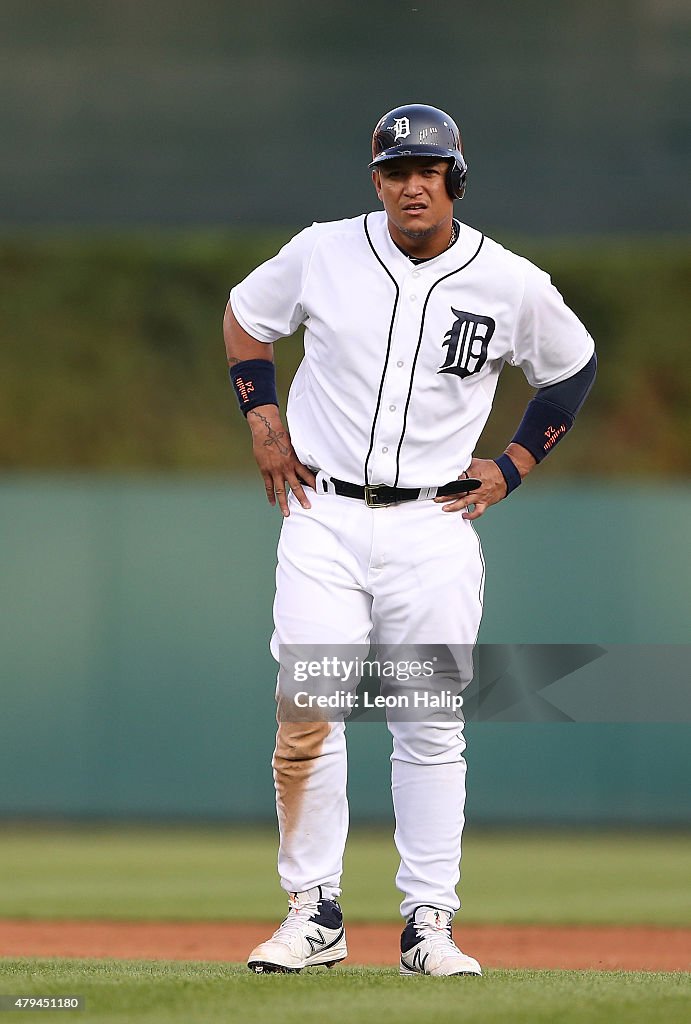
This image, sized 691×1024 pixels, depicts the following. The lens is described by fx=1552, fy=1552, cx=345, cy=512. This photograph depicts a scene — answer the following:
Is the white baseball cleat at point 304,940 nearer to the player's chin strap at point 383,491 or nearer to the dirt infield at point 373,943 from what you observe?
the player's chin strap at point 383,491

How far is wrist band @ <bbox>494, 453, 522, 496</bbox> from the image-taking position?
10.5ft

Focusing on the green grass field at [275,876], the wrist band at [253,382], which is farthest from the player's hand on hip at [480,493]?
the green grass field at [275,876]

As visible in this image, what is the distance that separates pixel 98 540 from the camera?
8.02 m

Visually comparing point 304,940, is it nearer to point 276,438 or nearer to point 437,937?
point 437,937

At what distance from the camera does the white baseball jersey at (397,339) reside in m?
2.96

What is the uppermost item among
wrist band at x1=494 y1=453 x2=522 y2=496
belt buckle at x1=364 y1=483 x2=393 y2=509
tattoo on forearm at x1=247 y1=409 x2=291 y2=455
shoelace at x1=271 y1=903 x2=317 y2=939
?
tattoo on forearm at x1=247 y1=409 x2=291 y2=455

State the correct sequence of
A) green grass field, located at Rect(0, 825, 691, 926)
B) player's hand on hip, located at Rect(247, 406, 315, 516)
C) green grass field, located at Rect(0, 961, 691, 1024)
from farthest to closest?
green grass field, located at Rect(0, 825, 691, 926)
player's hand on hip, located at Rect(247, 406, 315, 516)
green grass field, located at Rect(0, 961, 691, 1024)

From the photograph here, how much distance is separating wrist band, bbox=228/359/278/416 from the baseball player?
0.51 feet

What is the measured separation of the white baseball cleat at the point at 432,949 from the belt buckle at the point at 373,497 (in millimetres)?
763

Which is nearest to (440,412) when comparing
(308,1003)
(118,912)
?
(308,1003)

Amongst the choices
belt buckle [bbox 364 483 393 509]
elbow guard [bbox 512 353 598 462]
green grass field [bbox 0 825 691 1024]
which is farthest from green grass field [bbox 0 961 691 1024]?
elbow guard [bbox 512 353 598 462]

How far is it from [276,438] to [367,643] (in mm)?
472

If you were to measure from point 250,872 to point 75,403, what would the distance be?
8.28m

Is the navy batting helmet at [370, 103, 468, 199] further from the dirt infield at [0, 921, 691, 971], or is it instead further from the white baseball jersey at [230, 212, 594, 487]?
the dirt infield at [0, 921, 691, 971]
